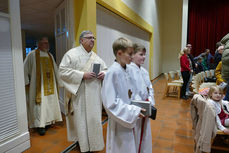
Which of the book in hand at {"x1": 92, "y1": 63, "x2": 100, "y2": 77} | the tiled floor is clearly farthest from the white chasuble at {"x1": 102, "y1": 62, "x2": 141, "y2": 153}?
the tiled floor

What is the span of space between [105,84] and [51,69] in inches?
86.6

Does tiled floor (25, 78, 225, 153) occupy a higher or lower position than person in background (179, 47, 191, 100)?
lower

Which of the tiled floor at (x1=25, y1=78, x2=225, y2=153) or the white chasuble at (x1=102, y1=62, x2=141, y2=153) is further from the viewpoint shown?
the tiled floor at (x1=25, y1=78, x2=225, y2=153)

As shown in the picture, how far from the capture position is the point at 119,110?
1293 millimetres

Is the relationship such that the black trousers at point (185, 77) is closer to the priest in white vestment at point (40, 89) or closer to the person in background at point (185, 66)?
the person in background at point (185, 66)

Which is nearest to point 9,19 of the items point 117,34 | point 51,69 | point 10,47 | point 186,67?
point 10,47

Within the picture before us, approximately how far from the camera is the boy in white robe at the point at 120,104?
4.26 ft

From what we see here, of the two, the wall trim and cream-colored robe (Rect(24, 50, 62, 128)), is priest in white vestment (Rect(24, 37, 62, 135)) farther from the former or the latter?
the wall trim

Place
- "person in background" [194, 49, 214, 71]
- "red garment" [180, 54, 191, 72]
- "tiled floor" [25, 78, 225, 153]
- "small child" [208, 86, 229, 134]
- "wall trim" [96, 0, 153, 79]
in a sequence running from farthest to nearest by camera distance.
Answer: "person in background" [194, 49, 214, 71] < "red garment" [180, 54, 191, 72] < "wall trim" [96, 0, 153, 79] < "tiled floor" [25, 78, 225, 153] < "small child" [208, 86, 229, 134]

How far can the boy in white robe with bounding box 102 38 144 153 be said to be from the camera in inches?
51.2

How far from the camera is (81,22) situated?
10.4 ft

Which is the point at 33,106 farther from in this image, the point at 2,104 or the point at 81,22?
the point at 81,22

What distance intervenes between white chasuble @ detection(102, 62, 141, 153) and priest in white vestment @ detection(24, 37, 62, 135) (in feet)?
6.41

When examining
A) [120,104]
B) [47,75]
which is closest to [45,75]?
[47,75]
